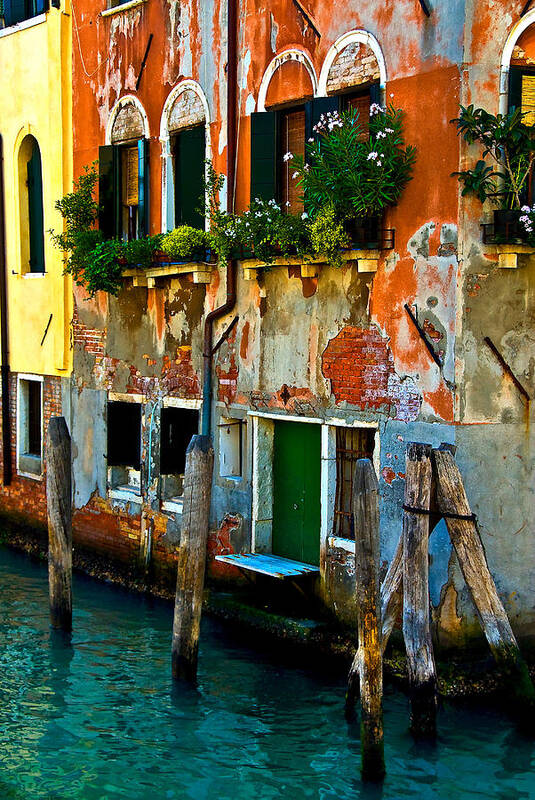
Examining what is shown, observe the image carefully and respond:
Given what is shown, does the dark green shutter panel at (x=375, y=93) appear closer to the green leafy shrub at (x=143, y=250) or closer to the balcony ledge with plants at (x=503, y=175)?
the balcony ledge with plants at (x=503, y=175)

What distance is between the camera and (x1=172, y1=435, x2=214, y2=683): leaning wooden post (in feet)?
26.4

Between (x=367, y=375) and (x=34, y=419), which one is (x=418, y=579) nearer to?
(x=367, y=375)

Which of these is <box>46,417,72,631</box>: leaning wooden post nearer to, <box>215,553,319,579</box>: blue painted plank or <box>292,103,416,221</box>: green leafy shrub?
<box>215,553,319,579</box>: blue painted plank

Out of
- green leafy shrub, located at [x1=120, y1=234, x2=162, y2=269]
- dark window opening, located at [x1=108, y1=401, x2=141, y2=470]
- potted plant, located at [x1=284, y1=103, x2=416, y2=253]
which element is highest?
potted plant, located at [x1=284, y1=103, x2=416, y2=253]

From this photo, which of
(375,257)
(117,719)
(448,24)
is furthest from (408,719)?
(448,24)

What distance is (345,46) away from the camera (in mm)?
8844

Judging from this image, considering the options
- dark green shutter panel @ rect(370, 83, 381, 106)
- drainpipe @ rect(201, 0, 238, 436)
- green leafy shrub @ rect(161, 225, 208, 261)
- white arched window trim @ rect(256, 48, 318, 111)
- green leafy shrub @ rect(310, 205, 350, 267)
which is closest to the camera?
green leafy shrub @ rect(310, 205, 350, 267)

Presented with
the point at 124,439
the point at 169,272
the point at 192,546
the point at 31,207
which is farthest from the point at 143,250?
the point at 192,546

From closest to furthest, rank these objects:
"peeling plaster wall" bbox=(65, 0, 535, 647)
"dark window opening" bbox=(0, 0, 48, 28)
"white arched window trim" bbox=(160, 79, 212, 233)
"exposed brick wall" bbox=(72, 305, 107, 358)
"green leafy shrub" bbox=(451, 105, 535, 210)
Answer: "green leafy shrub" bbox=(451, 105, 535, 210) → "peeling plaster wall" bbox=(65, 0, 535, 647) → "white arched window trim" bbox=(160, 79, 212, 233) → "exposed brick wall" bbox=(72, 305, 107, 358) → "dark window opening" bbox=(0, 0, 48, 28)

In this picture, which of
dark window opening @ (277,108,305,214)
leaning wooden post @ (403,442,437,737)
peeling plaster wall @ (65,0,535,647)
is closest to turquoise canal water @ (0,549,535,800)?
leaning wooden post @ (403,442,437,737)

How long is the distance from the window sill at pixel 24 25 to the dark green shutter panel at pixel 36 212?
140 cm

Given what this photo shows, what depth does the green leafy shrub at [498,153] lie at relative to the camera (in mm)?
7676

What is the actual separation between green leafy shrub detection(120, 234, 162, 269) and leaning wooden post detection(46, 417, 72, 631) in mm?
2083

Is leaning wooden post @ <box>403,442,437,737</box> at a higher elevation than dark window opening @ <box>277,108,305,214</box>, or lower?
lower
